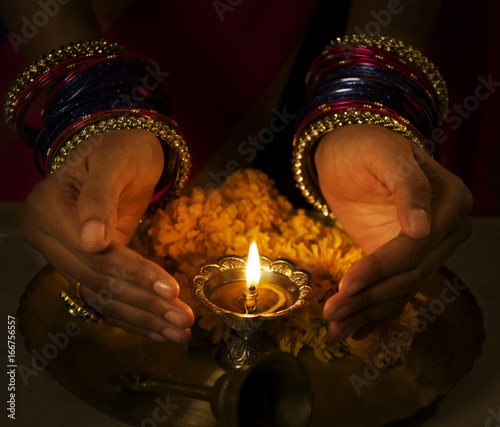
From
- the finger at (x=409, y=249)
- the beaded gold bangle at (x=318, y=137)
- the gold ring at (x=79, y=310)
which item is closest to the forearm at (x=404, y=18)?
the beaded gold bangle at (x=318, y=137)

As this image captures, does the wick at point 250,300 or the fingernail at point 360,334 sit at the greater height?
the wick at point 250,300

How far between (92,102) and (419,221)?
54 cm

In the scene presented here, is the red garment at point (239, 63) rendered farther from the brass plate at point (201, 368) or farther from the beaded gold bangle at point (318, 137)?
the brass plate at point (201, 368)

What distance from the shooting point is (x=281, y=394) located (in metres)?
0.55

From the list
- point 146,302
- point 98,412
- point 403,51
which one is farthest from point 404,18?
point 98,412

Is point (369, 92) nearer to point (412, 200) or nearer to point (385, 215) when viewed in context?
point (385, 215)

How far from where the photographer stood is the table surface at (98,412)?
65 centimetres

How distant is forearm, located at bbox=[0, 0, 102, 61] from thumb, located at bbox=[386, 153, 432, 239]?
67cm

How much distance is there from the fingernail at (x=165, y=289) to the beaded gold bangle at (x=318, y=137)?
0.42 metres

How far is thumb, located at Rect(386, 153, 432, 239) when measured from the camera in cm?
63

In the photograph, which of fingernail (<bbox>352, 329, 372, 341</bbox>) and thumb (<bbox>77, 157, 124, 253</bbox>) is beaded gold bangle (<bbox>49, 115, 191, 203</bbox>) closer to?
thumb (<bbox>77, 157, 124, 253</bbox>)

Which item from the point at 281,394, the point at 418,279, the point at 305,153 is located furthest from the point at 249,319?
the point at 305,153

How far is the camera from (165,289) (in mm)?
608

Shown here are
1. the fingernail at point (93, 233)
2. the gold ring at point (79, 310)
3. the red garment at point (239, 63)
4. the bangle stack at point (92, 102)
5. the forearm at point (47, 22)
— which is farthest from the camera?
the red garment at point (239, 63)
